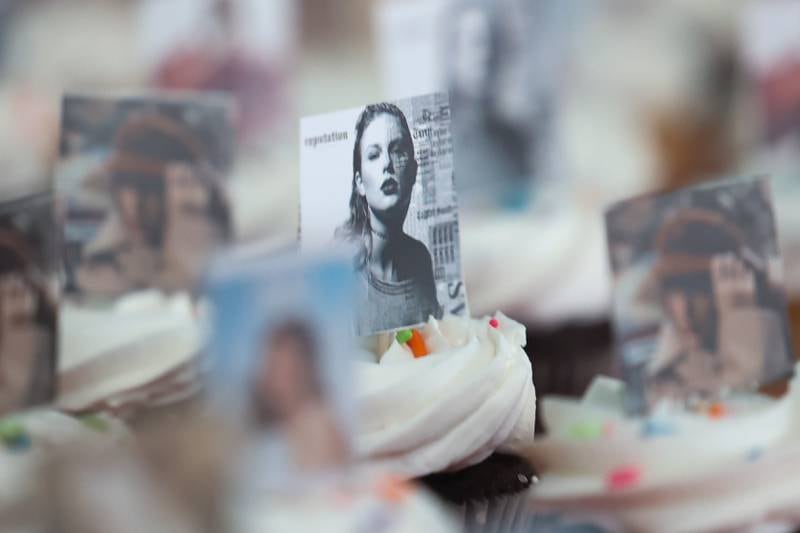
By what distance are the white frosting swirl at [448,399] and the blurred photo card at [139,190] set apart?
477mm

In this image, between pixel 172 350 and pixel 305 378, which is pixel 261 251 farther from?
pixel 172 350

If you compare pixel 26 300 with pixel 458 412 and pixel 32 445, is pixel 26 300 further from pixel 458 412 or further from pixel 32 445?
pixel 458 412

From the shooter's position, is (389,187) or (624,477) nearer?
(389,187)

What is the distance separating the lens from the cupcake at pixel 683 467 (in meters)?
1.26

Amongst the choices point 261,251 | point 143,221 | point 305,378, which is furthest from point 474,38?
point 305,378

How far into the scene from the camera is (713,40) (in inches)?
103

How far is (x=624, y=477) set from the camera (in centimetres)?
130

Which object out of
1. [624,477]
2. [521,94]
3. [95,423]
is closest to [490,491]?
[624,477]

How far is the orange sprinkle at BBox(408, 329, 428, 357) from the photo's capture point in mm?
1069

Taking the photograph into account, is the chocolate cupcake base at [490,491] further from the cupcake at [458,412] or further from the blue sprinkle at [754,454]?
the blue sprinkle at [754,454]

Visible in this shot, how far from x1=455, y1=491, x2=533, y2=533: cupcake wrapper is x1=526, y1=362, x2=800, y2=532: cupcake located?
0.24 feet

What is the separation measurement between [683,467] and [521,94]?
3.26 feet

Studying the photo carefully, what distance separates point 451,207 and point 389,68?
904mm

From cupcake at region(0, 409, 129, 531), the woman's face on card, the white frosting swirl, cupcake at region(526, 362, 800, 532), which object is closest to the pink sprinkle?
cupcake at region(526, 362, 800, 532)
